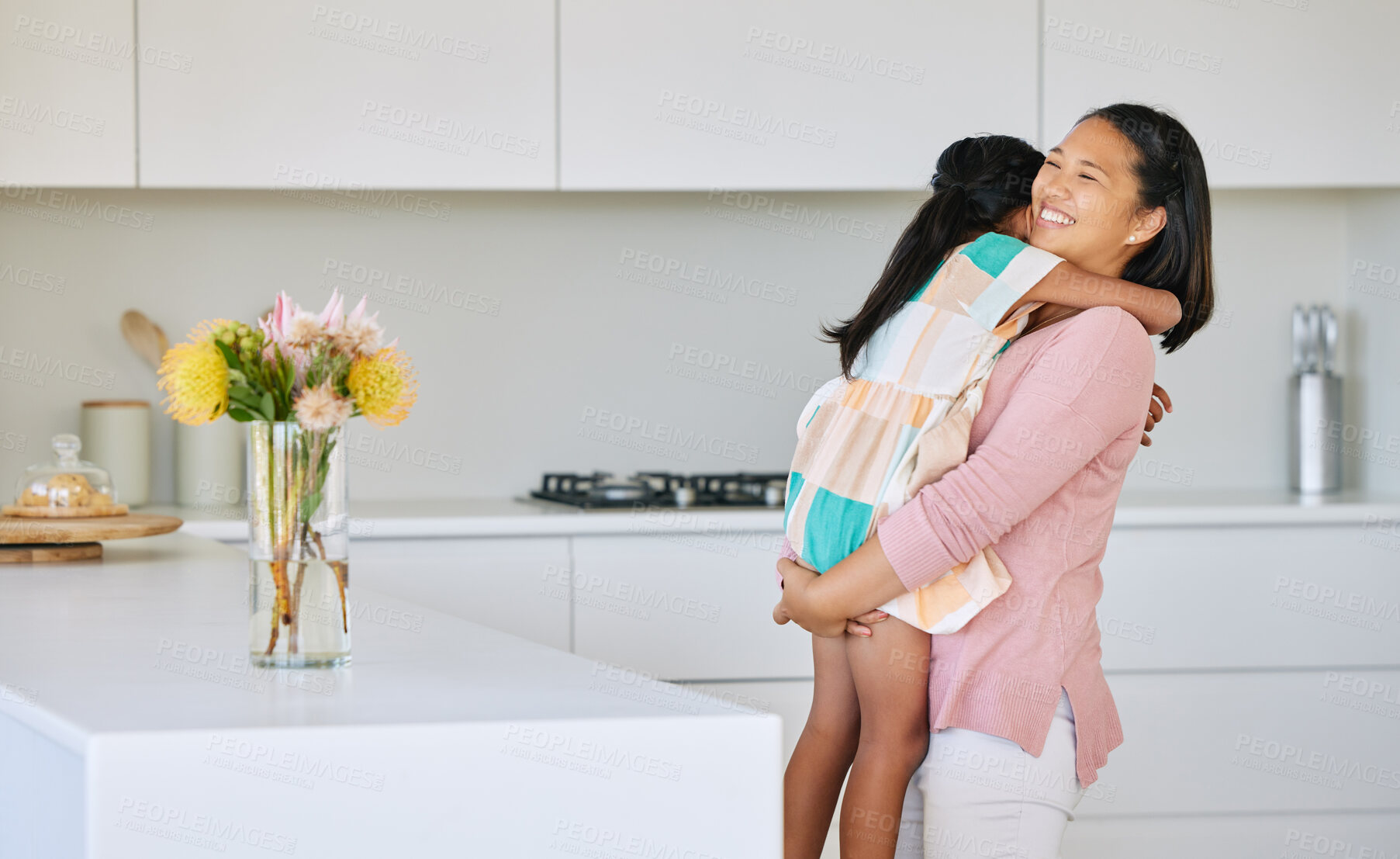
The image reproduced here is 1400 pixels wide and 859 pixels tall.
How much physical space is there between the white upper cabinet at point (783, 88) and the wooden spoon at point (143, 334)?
1011mm

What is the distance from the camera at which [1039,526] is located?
4.05ft

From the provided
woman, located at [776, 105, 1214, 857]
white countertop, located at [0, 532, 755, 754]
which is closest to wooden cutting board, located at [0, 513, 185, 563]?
white countertop, located at [0, 532, 755, 754]

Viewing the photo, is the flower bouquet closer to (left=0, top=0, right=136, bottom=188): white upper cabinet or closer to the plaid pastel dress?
the plaid pastel dress

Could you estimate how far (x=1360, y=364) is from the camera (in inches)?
118

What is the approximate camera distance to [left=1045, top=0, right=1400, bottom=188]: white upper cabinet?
2.64 meters

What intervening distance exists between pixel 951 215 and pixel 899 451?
29 cm

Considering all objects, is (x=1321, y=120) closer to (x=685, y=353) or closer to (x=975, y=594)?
(x=685, y=353)

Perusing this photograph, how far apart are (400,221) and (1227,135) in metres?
1.84

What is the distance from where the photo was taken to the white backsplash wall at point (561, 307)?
9.27 feet

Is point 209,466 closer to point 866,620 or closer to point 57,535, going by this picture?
point 57,535

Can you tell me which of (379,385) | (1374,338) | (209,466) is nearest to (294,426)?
(379,385)

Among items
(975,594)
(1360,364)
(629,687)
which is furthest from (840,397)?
(1360,364)

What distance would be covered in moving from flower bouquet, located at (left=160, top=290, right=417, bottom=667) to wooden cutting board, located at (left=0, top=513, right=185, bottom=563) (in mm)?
862

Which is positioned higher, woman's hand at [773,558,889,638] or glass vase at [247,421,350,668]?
glass vase at [247,421,350,668]
